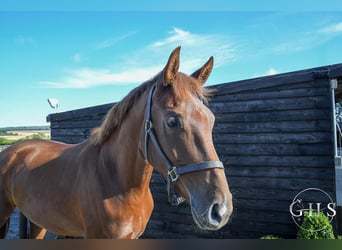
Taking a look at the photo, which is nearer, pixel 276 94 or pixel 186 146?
pixel 186 146

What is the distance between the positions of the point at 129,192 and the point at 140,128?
286 mm

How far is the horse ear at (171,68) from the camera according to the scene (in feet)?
3.14

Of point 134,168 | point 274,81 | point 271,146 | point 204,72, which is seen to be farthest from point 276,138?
point 134,168

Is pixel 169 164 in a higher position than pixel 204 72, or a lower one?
lower

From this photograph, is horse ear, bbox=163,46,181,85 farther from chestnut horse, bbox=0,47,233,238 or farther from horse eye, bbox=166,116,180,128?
horse eye, bbox=166,116,180,128

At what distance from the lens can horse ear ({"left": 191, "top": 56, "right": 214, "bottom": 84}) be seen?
1148 mm

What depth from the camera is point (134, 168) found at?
113 centimetres

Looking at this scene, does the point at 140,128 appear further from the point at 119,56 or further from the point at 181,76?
the point at 119,56

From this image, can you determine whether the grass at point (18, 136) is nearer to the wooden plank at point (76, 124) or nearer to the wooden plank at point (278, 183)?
the wooden plank at point (76, 124)

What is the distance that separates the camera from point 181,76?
101 cm

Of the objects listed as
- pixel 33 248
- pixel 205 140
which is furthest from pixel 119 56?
pixel 33 248

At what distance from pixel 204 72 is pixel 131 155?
49 cm

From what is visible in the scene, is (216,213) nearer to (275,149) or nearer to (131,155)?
(131,155)

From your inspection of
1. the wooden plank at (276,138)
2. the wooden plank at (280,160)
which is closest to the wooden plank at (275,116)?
the wooden plank at (276,138)
